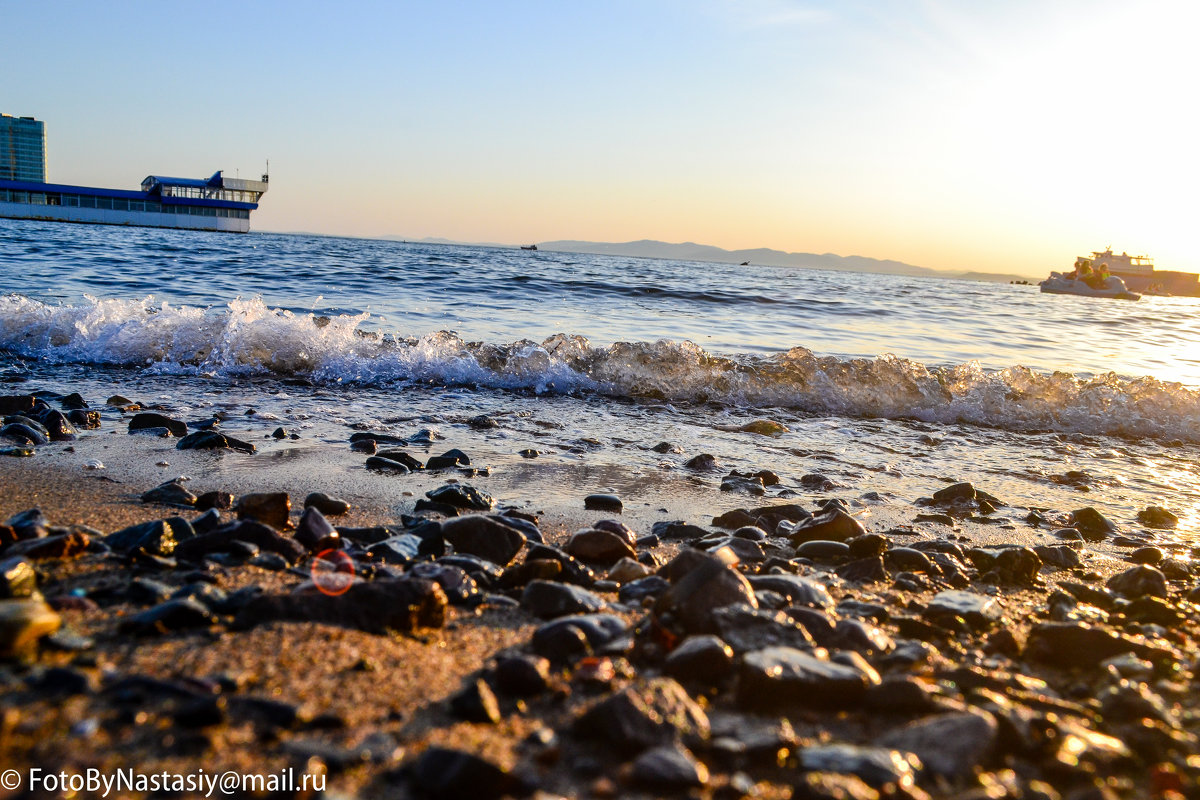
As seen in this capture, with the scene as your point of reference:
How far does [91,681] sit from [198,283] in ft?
47.7

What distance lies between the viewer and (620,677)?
1681 millimetres

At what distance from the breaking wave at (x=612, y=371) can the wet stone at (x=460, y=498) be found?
3.73 metres

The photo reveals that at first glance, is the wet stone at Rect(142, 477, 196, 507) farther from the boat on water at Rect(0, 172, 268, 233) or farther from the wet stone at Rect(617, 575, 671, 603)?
the boat on water at Rect(0, 172, 268, 233)

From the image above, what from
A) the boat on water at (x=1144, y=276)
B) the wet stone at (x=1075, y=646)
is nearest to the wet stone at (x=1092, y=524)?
the wet stone at (x=1075, y=646)

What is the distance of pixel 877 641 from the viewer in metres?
1.94

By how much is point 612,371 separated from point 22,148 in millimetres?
157730

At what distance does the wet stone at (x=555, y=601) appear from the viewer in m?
2.10

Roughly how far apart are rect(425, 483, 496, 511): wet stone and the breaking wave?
3731 mm

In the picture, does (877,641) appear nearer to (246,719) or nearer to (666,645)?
(666,645)

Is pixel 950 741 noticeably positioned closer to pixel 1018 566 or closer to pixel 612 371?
pixel 1018 566

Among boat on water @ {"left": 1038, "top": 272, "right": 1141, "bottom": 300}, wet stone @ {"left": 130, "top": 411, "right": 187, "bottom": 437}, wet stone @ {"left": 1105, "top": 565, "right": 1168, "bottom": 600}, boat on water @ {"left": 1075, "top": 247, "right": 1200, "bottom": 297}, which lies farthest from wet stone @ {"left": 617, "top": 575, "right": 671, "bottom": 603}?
boat on water @ {"left": 1075, "top": 247, "right": 1200, "bottom": 297}

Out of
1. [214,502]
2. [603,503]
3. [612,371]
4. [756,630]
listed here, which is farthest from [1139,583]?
[612,371]

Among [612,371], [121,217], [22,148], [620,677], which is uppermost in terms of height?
[22,148]

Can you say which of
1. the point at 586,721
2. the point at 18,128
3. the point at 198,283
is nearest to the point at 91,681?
the point at 586,721
